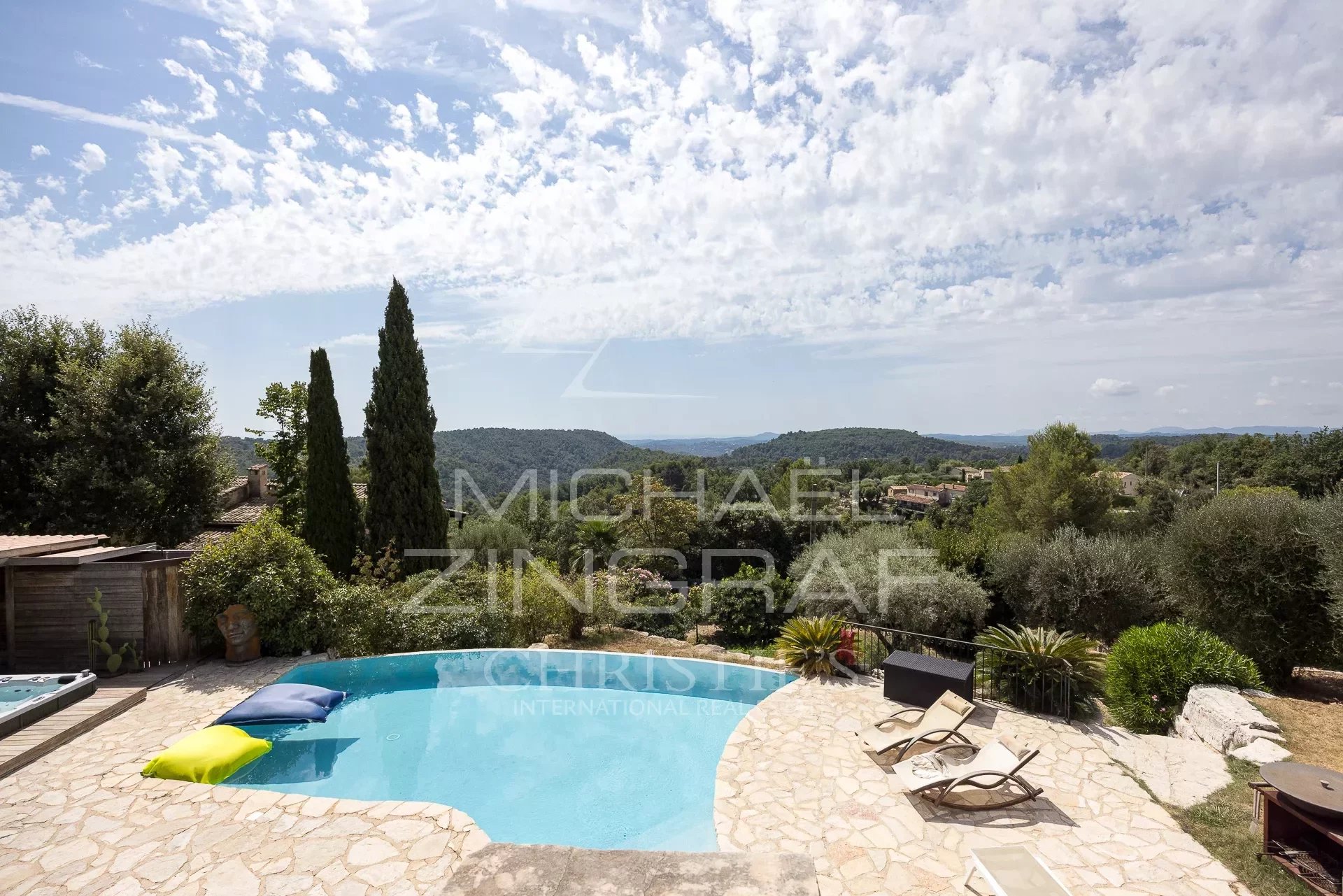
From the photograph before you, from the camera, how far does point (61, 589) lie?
8797mm

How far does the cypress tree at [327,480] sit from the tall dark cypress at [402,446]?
0.84 m

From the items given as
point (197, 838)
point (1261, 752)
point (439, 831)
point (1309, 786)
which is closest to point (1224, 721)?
point (1261, 752)

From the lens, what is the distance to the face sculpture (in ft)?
30.7

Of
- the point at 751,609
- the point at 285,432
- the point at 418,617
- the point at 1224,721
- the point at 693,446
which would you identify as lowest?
the point at 751,609

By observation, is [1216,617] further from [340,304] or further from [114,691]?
[340,304]

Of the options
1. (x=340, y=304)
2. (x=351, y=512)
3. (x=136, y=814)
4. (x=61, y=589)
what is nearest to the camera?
(x=136, y=814)

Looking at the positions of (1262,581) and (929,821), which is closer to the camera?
(929,821)

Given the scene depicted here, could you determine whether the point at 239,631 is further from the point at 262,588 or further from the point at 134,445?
the point at 134,445

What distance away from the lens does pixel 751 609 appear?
12695mm

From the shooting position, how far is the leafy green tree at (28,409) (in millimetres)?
12086

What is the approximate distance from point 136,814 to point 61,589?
17.8 ft

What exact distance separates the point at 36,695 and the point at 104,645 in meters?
1.34

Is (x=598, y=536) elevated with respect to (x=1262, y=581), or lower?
lower

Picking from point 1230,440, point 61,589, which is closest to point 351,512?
point 61,589
